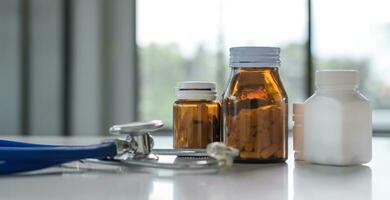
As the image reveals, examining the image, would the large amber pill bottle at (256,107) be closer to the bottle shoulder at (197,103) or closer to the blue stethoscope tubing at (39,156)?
the bottle shoulder at (197,103)

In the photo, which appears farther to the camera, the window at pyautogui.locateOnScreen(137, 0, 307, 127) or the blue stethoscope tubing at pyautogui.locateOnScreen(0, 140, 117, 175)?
the window at pyautogui.locateOnScreen(137, 0, 307, 127)

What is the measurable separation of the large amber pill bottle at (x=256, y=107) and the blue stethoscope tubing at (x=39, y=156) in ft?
0.51

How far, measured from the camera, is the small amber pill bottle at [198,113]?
618mm

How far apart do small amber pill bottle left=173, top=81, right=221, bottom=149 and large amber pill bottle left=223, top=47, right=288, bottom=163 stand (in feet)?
0.07

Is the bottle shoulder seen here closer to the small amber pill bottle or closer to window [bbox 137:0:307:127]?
the small amber pill bottle

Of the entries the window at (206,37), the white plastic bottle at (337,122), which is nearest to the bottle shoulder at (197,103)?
the white plastic bottle at (337,122)

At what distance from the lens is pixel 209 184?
0.45m

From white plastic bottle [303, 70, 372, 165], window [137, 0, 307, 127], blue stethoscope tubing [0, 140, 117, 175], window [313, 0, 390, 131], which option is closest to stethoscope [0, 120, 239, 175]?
blue stethoscope tubing [0, 140, 117, 175]

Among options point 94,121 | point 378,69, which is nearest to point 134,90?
point 94,121

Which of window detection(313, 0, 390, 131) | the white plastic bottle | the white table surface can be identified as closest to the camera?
the white table surface

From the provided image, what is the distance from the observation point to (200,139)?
624 mm

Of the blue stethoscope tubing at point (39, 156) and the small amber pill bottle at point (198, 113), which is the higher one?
the small amber pill bottle at point (198, 113)

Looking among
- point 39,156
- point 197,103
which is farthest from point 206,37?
point 39,156

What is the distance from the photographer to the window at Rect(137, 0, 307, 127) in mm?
2205
